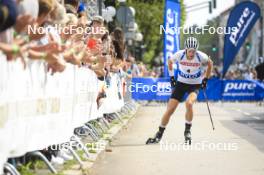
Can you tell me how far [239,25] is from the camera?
125ft

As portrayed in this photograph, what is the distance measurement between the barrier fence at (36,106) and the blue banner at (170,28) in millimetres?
21682

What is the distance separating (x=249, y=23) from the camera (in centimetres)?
3797

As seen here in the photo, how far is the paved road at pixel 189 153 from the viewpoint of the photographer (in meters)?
10.8

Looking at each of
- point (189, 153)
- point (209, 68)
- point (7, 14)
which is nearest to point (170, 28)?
point (209, 68)

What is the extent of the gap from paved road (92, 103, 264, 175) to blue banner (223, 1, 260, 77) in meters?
18.7

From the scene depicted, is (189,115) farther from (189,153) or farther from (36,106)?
(36,106)

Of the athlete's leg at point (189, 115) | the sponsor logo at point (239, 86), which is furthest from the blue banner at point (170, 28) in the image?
the athlete's leg at point (189, 115)

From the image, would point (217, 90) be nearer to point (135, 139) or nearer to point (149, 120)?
point (149, 120)

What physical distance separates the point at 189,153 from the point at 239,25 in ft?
84.7

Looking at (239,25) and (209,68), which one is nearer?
(209,68)

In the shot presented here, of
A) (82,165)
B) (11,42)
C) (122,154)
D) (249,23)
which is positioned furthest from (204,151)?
(249,23)

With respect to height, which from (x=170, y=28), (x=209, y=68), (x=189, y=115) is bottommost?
(x=189, y=115)

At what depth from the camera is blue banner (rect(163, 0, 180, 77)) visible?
34.2 metres

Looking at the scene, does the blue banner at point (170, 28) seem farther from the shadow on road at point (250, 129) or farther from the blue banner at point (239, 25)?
the shadow on road at point (250, 129)
